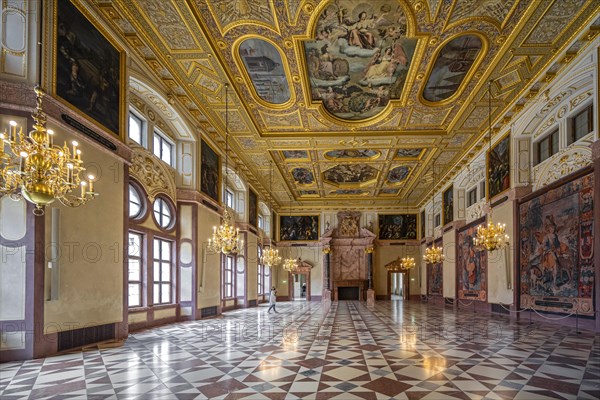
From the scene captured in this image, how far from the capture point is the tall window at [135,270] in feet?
36.9

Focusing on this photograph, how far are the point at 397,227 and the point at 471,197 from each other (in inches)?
461

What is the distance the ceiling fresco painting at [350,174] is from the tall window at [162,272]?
36.5ft

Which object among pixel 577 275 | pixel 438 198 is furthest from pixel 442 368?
pixel 438 198

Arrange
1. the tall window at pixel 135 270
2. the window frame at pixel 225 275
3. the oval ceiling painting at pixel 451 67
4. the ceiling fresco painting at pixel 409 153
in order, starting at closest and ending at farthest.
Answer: the oval ceiling painting at pixel 451 67 < the tall window at pixel 135 270 < the ceiling fresco painting at pixel 409 153 < the window frame at pixel 225 275

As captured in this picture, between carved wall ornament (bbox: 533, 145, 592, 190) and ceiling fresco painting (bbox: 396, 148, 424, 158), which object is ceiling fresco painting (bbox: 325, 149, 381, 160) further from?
carved wall ornament (bbox: 533, 145, 592, 190)

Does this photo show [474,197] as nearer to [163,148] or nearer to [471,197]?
[471,197]

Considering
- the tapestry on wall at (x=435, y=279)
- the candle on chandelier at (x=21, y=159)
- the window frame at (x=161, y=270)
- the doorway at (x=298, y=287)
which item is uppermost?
the candle on chandelier at (x=21, y=159)

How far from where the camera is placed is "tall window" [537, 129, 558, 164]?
1215 cm

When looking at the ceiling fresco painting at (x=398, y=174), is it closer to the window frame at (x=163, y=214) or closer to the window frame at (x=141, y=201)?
the window frame at (x=163, y=214)

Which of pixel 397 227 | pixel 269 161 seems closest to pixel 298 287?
pixel 397 227

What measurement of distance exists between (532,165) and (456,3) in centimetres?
744

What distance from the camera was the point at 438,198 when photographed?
2503 centimetres

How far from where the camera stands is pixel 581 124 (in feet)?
35.5

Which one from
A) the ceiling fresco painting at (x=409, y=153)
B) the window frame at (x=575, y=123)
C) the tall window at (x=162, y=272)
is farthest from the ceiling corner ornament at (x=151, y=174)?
the window frame at (x=575, y=123)
